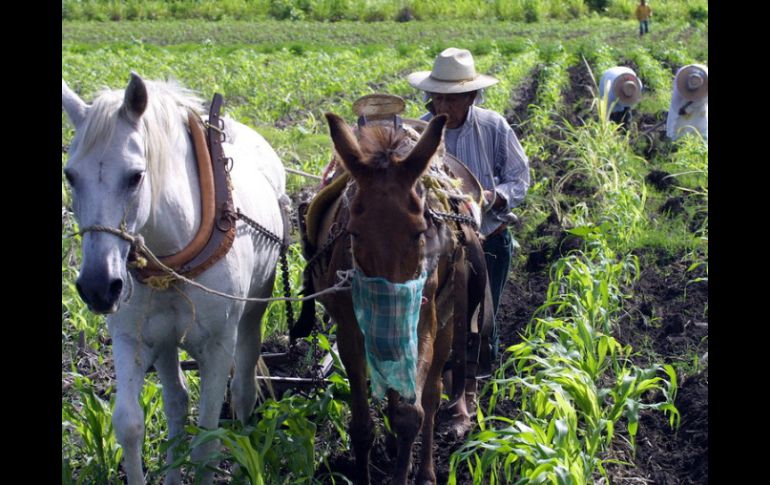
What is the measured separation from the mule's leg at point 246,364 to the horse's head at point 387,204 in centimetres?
127

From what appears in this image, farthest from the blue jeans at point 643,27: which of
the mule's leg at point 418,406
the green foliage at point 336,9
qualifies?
the mule's leg at point 418,406

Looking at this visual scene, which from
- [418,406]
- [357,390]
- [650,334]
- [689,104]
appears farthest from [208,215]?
[689,104]

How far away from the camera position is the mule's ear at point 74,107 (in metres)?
3.51

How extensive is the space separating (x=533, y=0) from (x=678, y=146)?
33.0 m

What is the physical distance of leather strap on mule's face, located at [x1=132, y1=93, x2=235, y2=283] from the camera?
381 cm

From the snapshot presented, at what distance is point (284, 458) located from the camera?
14.6ft

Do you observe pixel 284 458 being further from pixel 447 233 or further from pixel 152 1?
pixel 152 1

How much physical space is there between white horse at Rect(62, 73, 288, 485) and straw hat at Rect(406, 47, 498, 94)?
3.47 ft

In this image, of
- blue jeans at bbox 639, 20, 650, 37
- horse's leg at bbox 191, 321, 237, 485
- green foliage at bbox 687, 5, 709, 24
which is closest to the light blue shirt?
horse's leg at bbox 191, 321, 237, 485

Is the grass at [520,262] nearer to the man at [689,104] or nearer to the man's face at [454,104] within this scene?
the man at [689,104]

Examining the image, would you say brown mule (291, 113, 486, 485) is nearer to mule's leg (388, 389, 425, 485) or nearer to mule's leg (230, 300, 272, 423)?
mule's leg (388, 389, 425, 485)

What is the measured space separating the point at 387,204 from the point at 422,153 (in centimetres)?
25

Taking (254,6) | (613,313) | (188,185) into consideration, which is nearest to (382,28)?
(254,6)

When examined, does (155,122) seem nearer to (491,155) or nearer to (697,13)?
(491,155)
